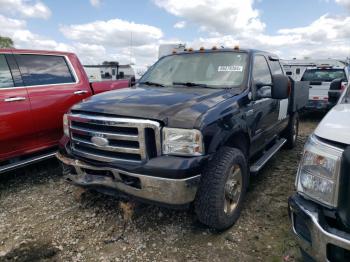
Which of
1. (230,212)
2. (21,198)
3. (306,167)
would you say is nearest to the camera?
(306,167)

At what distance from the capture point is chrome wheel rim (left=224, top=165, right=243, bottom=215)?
3.16 meters

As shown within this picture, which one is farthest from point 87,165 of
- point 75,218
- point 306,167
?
point 306,167

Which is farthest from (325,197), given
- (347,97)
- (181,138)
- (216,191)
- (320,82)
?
(320,82)

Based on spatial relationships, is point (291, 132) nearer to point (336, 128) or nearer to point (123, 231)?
point (123, 231)

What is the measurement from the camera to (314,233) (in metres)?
1.91

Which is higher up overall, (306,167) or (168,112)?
(168,112)

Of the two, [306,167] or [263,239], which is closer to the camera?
[306,167]

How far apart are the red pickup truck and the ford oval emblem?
1.58 metres

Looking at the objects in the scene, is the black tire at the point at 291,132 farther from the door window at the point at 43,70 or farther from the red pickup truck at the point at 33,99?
the door window at the point at 43,70

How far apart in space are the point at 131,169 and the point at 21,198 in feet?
6.81

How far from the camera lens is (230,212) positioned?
323 centimetres

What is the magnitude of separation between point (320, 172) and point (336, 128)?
304 mm

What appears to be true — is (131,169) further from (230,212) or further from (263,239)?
(263,239)

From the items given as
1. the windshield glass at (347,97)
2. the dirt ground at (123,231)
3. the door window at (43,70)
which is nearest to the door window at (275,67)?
the windshield glass at (347,97)
